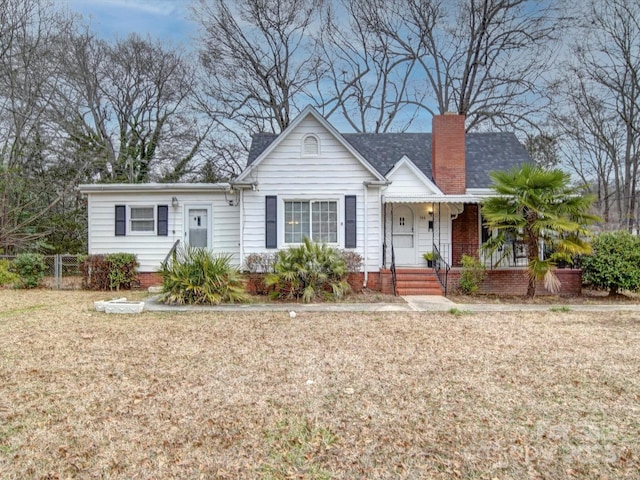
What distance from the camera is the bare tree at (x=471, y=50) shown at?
72.9 ft

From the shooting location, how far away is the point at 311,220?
468 inches

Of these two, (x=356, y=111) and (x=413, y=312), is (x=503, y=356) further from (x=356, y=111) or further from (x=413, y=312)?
(x=356, y=111)

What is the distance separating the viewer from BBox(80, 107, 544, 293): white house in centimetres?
1170

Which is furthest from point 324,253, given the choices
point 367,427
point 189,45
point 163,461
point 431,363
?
point 189,45

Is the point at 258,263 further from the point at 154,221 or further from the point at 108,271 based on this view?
the point at 108,271

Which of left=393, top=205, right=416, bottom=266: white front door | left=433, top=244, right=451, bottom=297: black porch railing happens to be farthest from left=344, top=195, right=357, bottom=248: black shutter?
left=433, top=244, right=451, bottom=297: black porch railing

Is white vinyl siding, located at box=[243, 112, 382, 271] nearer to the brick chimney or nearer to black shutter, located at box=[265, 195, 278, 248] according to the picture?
black shutter, located at box=[265, 195, 278, 248]

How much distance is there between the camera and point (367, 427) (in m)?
3.48

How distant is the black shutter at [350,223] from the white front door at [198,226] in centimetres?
462

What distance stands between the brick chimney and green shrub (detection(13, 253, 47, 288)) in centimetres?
1388

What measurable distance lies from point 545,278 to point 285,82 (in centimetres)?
1985

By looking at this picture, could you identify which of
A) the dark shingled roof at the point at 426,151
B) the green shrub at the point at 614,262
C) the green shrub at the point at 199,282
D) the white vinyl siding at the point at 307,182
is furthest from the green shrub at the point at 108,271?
the green shrub at the point at 614,262

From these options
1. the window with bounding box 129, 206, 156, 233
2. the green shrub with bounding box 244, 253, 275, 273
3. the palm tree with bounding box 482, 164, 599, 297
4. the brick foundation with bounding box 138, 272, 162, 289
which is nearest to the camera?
the palm tree with bounding box 482, 164, 599, 297

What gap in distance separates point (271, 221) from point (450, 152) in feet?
24.4
